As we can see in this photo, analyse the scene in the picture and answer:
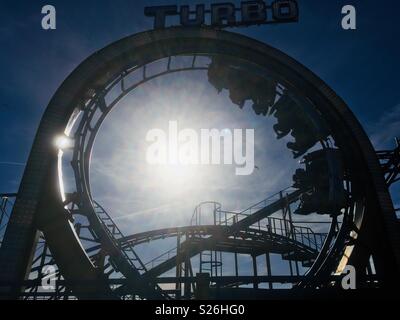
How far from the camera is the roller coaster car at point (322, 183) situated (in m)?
11.1

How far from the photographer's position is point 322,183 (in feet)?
38.4

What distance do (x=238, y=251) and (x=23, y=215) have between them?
17726 mm

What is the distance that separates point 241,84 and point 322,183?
19.8ft

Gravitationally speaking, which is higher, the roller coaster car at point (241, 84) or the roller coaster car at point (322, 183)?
the roller coaster car at point (241, 84)

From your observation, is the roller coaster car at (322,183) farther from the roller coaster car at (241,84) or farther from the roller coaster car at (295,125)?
the roller coaster car at (241,84)

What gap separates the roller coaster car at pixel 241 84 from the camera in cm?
1295

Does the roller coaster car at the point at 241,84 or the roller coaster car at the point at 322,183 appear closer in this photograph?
the roller coaster car at the point at 322,183

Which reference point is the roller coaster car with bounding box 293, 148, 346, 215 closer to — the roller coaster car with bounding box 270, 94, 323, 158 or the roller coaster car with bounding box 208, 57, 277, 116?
the roller coaster car with bounding box 270, 94, 323, 158

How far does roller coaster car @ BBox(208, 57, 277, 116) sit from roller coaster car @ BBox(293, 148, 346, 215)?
342 cm

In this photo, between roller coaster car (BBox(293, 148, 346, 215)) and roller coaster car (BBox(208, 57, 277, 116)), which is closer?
roller coaster car (BBox(293, 148, 346, 215))

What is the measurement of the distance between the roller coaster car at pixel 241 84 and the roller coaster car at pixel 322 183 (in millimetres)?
3421

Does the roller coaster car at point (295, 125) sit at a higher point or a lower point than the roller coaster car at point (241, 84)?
lower

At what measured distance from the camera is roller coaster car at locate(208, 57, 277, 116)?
12953 mm
